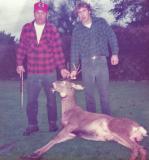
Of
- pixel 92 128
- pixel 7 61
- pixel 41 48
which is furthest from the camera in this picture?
pixel 7 61

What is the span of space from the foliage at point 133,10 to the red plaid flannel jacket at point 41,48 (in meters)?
23.4

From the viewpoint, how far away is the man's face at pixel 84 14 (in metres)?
8.20

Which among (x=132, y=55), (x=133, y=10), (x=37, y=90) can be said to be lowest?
(x=37, y=90)

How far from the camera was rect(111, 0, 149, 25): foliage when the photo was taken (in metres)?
32.1

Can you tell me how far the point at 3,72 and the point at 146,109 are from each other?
14757mm

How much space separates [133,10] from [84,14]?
89.4 ft

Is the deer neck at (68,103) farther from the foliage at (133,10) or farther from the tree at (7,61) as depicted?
the foliage at (133,10)

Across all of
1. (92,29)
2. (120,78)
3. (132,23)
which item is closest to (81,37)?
(92,29)

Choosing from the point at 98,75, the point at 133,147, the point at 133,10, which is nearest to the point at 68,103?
the point at 98,75

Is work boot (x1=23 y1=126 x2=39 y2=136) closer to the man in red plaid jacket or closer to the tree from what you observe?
the man in red plaid jacket

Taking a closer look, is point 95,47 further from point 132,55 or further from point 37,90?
point 132,55

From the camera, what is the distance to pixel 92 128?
23.7 ft

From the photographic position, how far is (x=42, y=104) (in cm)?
1373

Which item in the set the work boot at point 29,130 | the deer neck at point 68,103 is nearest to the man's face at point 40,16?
the deer neck at point 68,103
